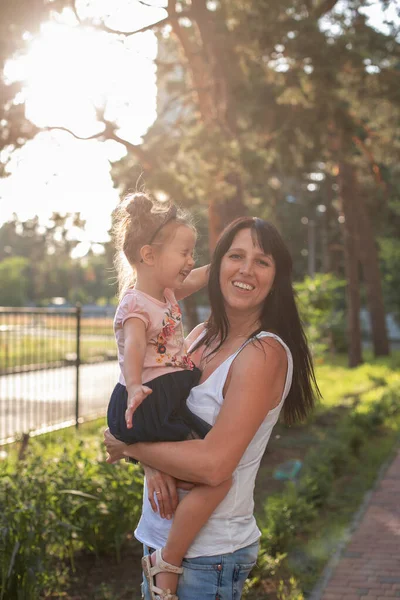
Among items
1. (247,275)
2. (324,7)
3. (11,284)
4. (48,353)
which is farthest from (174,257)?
(11,284)

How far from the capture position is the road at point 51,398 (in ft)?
35.7

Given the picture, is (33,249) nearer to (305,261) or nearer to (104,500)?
(305,261)

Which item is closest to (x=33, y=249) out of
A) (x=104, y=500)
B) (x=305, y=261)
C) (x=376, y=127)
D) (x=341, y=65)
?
(x=305, y=261)

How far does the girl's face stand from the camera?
2.89m

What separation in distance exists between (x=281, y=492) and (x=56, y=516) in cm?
347

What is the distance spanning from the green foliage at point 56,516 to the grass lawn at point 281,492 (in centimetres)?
11

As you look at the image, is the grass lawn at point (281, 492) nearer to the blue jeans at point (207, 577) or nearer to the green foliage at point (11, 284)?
the blue jeans at point (207, 577)

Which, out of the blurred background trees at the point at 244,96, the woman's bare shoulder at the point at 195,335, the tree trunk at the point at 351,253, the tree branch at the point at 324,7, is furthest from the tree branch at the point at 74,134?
the tree trunk at the point at 351,253

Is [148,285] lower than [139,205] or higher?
lower

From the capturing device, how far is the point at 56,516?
488cm

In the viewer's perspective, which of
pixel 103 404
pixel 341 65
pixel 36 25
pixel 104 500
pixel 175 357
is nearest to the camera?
pixel 175 357

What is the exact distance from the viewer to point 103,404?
14766mm

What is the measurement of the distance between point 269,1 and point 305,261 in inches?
1745

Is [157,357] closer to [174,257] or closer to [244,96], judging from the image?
[174,257]
